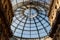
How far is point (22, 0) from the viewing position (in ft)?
156

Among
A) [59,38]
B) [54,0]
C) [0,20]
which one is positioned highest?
[54,0]

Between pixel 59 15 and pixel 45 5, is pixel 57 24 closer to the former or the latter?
pixel 59 15

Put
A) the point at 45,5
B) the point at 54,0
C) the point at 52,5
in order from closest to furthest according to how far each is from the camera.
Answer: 1. the point at 54,0
2. the point at 52,5
3. the point at 45,5

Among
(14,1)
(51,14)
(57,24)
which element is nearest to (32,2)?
(14,1)

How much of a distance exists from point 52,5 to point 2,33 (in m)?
11.6

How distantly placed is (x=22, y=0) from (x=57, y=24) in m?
16.4

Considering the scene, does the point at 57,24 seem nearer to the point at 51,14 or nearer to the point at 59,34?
the point at 59,34

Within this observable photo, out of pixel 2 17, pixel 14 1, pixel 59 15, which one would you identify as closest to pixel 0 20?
pixel 2 17

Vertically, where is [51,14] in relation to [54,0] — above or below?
below

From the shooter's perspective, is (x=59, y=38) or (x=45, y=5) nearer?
(x=59, y=38)

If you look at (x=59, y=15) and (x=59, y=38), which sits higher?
(x=59, y=15)

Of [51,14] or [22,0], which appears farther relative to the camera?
[22,0]

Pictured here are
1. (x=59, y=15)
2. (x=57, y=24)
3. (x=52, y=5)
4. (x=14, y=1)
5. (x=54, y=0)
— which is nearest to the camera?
(x=59, y=15)

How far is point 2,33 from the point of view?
32594 millimetres
